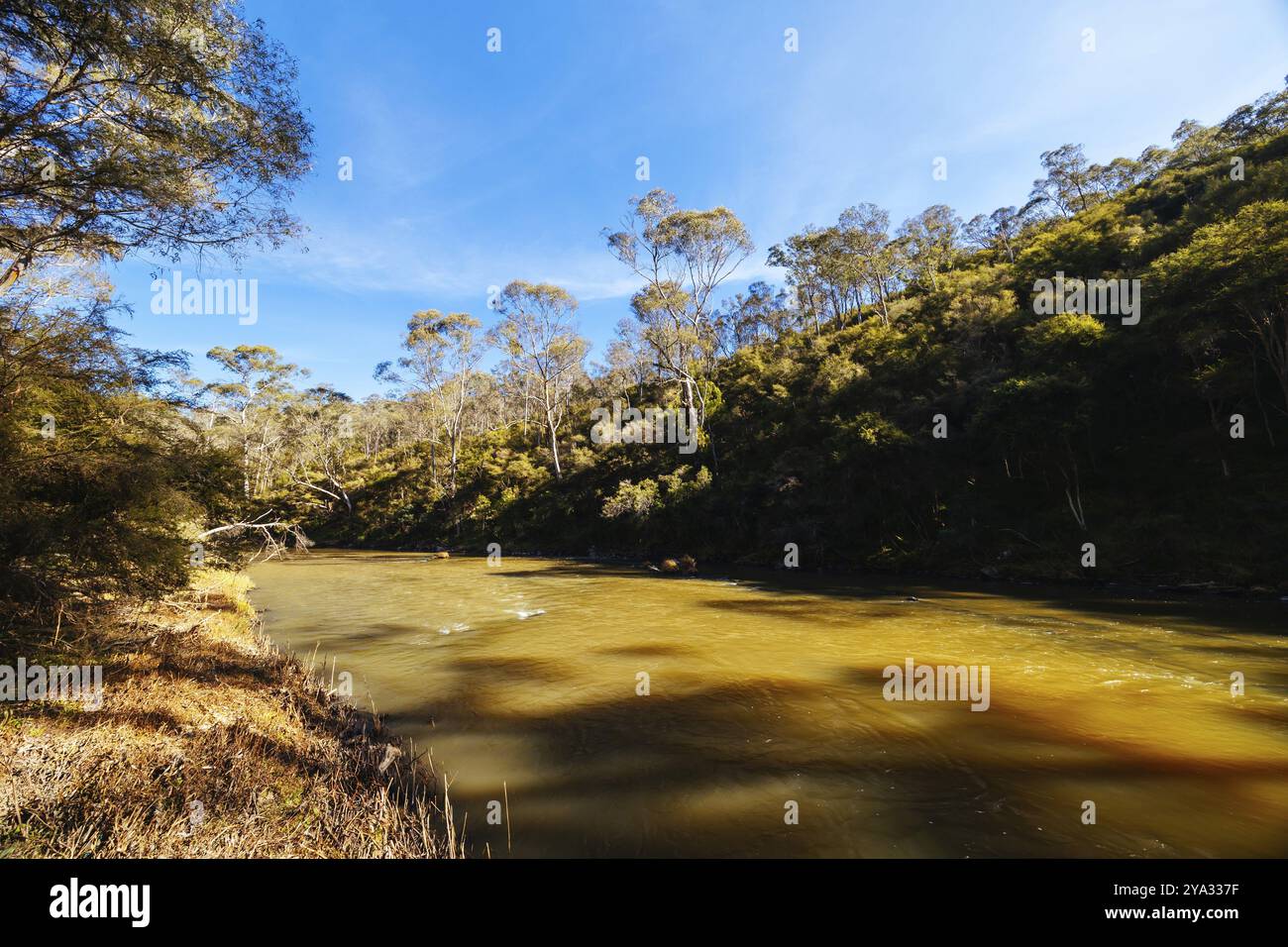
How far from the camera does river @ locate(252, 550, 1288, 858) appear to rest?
4.51m

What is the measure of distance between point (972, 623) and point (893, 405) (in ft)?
57.1

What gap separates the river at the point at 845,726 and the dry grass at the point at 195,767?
87 cm

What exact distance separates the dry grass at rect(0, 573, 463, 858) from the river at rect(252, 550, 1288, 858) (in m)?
0.87

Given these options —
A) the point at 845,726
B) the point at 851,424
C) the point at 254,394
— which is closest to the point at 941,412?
the point at 851,424

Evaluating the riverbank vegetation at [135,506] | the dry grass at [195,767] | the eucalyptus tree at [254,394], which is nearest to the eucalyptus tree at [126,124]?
the riverbank vegetation at [135,506]

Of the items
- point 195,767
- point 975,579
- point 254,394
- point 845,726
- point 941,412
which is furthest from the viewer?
point 254,394

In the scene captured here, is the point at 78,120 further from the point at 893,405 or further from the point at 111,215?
the point at 893,405

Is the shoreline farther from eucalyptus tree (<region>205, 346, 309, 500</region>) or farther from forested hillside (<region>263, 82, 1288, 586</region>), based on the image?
eucalyptus tree (<region>205, 346, 309, 500</region>)

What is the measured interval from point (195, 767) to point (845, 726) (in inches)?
287

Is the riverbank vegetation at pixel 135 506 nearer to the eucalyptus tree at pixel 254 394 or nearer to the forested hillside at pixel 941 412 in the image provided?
the forested hillside at pixel 941 412

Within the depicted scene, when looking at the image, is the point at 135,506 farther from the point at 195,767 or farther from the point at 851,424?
the point at 851,424

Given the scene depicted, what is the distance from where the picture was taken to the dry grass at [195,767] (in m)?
3.38

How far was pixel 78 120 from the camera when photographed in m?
6.97

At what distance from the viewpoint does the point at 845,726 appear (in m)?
6.80
